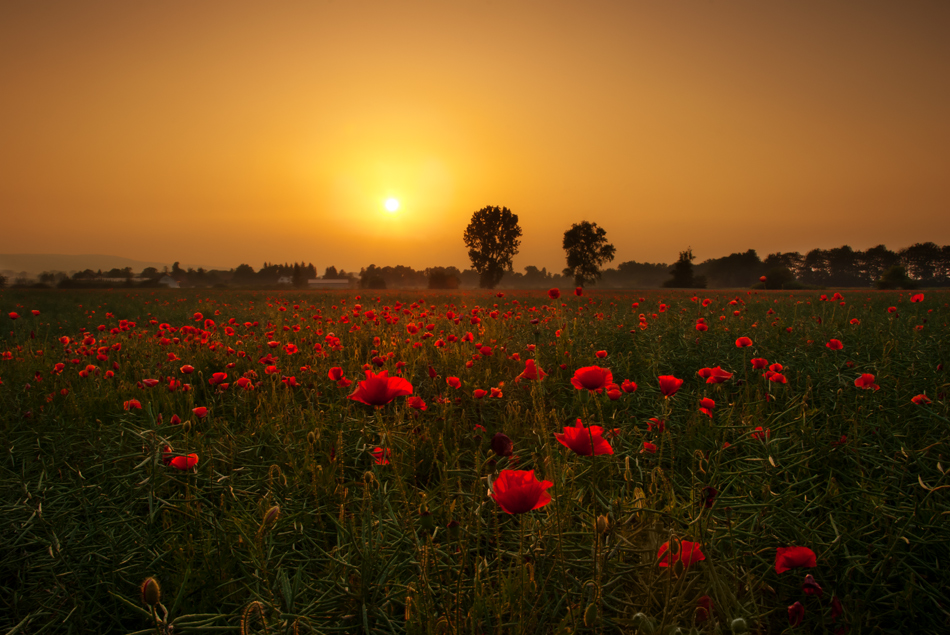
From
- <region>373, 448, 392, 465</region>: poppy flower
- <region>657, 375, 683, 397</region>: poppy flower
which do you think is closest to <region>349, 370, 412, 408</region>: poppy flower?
<region>373, 448, 392, 465</region>: poppy flower

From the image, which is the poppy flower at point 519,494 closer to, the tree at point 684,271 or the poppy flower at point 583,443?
the poppy flower at point 583,443

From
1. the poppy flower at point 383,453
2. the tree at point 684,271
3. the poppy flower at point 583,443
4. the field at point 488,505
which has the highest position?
the tree at point 684,271

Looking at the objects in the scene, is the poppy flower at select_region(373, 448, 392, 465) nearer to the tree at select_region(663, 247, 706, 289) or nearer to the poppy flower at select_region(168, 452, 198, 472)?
the poppy flower at select_region(168, 452, 198, 472)

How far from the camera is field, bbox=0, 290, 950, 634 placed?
1180 mm

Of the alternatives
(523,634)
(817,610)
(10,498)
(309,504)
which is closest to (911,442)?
(817,610)

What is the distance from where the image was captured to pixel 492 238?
55.2m

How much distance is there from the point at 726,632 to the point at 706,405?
40.4 inches

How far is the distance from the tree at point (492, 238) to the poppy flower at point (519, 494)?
5407cm

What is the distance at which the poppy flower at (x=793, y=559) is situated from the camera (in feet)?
3.72

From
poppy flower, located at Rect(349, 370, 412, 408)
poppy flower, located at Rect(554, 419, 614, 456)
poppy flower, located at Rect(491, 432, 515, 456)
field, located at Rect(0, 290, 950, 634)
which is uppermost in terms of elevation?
poppy flower, located at Rect(349, 370, 412, 408)

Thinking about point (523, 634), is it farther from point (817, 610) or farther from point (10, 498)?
point (10, 498)

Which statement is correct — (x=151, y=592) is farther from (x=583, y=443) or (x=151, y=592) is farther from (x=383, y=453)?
(x=583, y=443)

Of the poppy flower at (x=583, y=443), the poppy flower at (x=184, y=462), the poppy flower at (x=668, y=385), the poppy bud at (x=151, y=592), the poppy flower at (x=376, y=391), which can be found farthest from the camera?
the poppy flower at (x=668, y=385)

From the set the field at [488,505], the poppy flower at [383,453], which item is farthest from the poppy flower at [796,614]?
the poppy flower at [383,453]
